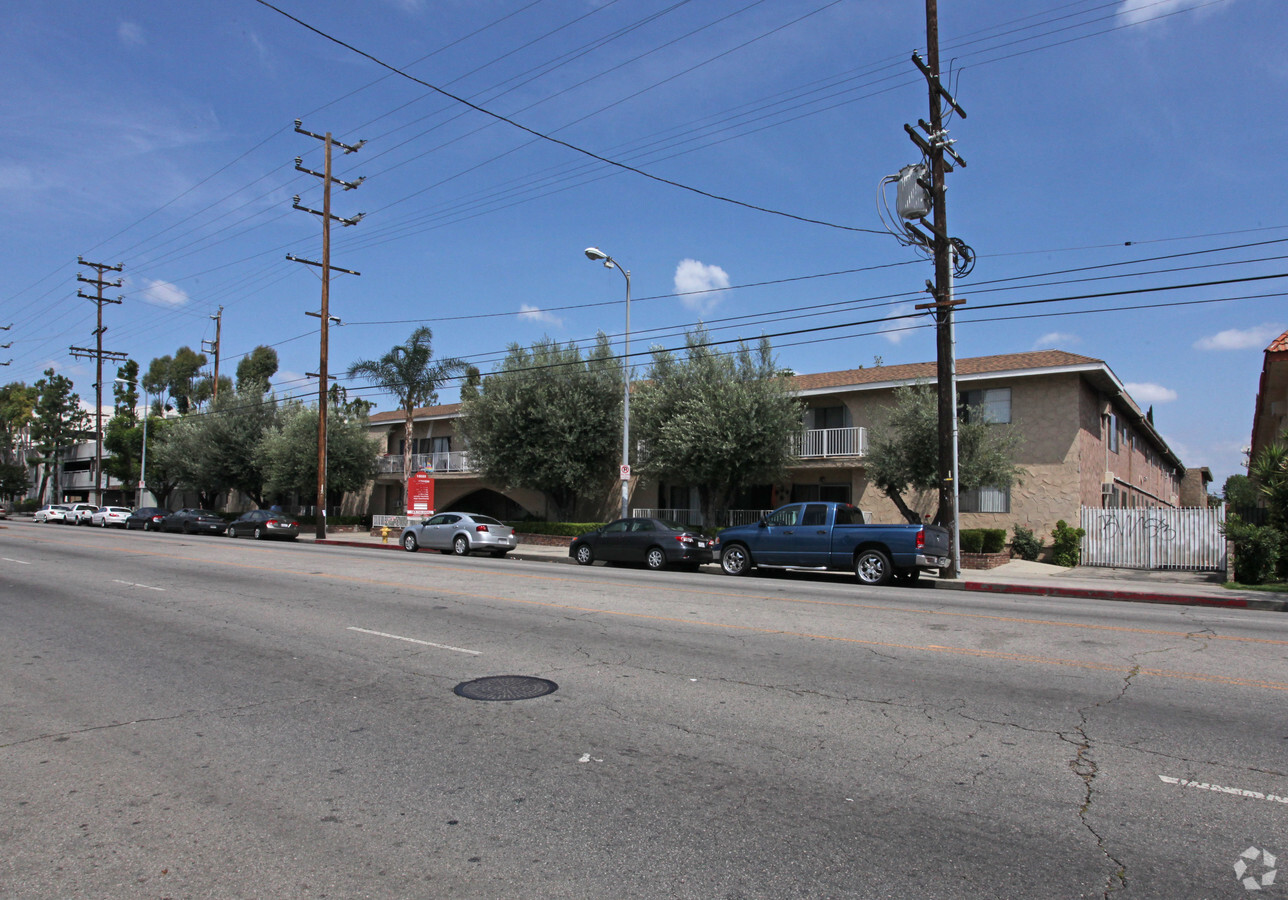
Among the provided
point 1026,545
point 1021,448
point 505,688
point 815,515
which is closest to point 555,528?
point 815,515

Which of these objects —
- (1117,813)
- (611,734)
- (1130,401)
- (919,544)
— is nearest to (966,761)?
(1117,813)

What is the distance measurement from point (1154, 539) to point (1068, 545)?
6.84ft

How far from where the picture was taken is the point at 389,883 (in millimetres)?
3484

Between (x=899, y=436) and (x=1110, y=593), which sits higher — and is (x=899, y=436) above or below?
above

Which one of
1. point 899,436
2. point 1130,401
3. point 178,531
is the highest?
point 1130,401

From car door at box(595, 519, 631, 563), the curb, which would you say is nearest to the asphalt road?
the curb

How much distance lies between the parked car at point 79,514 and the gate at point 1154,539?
5475cm

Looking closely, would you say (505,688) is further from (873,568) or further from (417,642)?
(873,568)

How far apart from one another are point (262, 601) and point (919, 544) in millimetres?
12257

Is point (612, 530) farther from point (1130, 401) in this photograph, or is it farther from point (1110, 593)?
point (1130, 401)

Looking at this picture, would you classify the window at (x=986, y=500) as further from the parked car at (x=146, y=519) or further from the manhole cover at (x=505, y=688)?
the parked car at (x=146, y=519)

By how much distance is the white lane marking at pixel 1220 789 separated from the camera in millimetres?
4387

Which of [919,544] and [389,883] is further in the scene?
[919,544]

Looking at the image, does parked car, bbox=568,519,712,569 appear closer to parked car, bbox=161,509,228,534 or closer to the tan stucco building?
the tan stucco building
